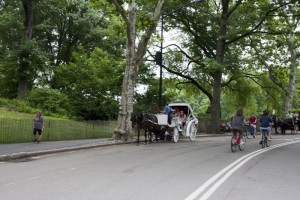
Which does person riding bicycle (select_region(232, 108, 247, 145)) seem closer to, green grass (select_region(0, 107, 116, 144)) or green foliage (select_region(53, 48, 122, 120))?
green grass (select_region(0, 107, 116, 144))

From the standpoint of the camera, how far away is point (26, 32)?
3656 cm

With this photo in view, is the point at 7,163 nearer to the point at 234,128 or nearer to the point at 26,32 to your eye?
the point at 234,128

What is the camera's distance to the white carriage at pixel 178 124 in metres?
23.4

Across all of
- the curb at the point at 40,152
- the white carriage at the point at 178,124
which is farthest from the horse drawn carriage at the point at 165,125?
the curb at the point at 40,152

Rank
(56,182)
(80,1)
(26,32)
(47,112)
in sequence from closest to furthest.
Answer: (56,182)
(47,112)
(26,32)
(80,1)

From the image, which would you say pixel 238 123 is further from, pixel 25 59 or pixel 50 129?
pixel 25 59

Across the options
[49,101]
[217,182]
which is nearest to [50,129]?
[49,101]

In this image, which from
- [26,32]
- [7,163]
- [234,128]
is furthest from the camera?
[26,32]

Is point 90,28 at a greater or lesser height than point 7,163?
greater

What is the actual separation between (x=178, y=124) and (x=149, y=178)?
14090 millimetres

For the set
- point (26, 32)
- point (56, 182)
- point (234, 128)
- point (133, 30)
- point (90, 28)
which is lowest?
point (56, 182)

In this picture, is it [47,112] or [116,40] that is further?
[116,40]

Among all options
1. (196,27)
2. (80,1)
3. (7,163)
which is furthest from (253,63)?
(7,163)

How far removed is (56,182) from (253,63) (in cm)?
3749
